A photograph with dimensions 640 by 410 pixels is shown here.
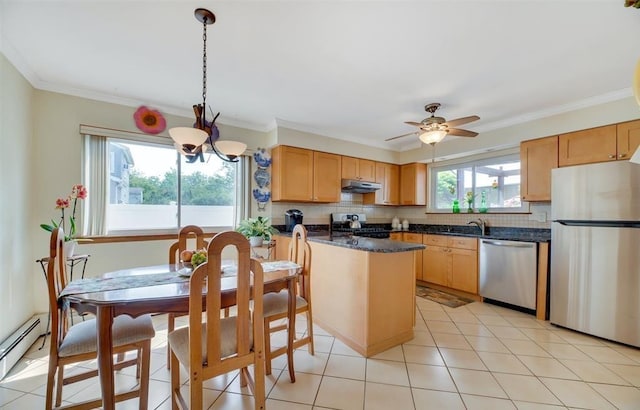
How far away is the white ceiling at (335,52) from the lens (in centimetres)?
164

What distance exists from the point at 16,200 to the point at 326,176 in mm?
3306

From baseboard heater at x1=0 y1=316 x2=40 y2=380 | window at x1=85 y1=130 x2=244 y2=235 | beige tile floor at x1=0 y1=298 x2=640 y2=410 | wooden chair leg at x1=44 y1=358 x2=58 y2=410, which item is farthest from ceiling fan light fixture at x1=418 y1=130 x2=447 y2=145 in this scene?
baseboard heater at x1=0 y1=316 x2=40 y2=380

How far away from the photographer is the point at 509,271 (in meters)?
3.20

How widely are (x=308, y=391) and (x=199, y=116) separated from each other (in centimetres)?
201

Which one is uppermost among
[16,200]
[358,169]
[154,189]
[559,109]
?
[559,109]

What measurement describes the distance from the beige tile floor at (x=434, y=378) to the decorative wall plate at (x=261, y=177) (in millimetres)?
2156

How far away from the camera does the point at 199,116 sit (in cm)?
182

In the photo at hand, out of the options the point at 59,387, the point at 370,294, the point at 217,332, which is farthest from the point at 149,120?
the point at 370,294

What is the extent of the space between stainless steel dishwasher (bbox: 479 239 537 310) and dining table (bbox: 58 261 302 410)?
2.82 m

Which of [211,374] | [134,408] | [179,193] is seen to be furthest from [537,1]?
[179,193]

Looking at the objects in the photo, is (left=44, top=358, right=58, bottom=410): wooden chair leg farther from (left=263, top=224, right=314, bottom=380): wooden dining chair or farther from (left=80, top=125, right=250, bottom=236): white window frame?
(left=80, top=125, right=250, bottom=236): white window frame

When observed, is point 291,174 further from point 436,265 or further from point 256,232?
point 436,265

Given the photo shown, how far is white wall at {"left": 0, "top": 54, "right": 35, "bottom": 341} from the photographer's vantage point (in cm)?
203

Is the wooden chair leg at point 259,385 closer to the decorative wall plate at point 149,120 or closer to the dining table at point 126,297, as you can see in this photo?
the dining table at point 126,297
